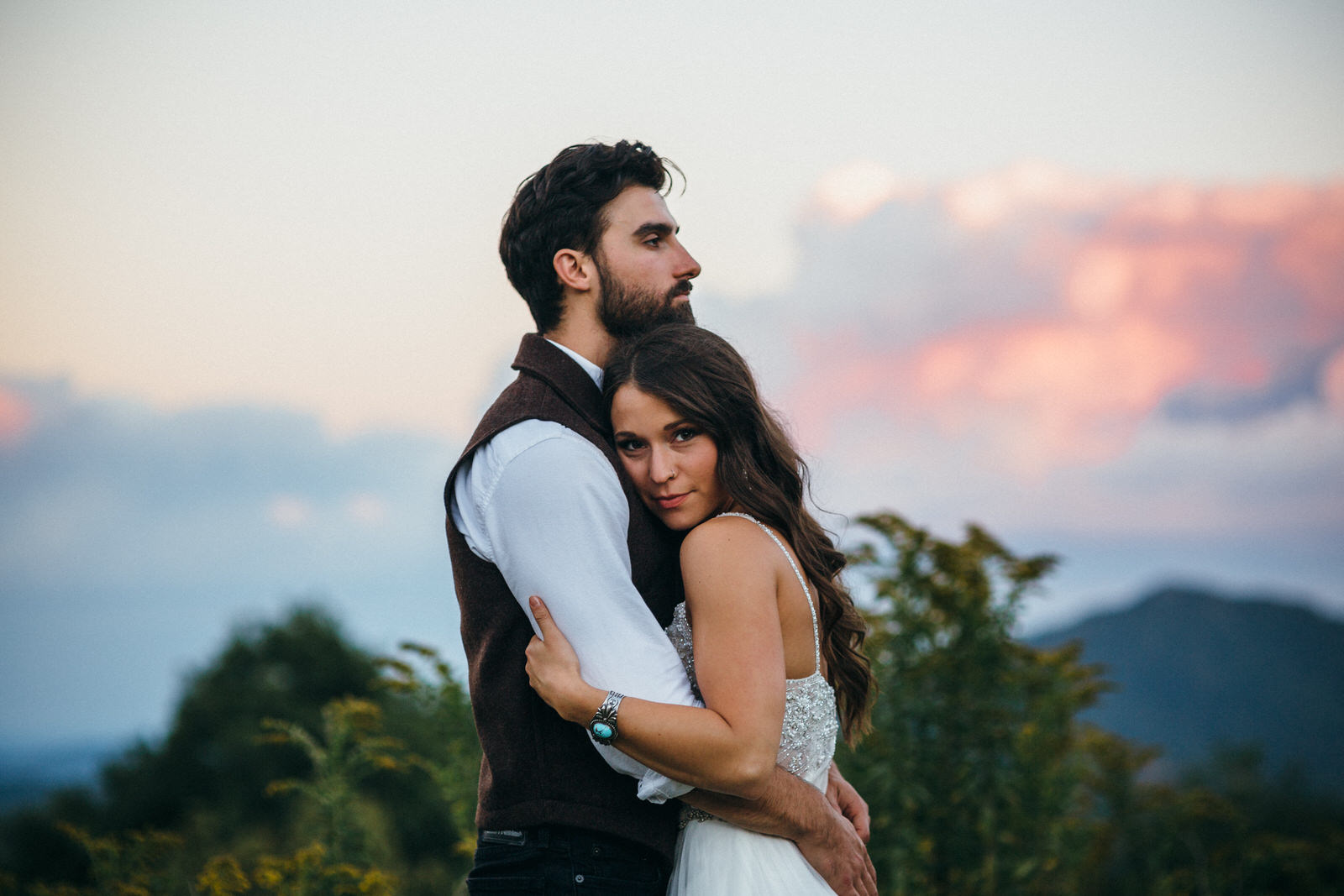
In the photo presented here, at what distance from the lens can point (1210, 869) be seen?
19.4 feet

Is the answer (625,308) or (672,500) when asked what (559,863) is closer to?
(672,500)

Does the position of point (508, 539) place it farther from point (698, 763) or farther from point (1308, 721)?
point (1308, 721)

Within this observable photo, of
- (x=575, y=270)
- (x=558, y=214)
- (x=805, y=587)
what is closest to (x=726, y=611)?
(x=805, y=587)

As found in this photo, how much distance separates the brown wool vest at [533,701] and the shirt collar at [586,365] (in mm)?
124

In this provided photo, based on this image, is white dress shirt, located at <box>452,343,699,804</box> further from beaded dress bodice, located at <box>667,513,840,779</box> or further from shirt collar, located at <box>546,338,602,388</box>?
shirt collar, located at <box>546,338,602,388</box>

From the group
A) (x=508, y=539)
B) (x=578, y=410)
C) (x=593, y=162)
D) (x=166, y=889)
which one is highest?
(x=593, y=162)

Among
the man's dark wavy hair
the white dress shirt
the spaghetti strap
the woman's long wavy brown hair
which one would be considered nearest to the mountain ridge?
the woman's long wavy brown hair

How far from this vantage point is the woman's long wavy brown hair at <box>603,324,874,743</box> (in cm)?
232

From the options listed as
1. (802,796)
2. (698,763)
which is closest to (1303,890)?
(802,796)

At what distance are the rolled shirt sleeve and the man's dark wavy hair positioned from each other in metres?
0.66

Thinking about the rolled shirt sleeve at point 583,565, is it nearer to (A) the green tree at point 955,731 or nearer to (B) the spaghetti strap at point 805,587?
(B) the spaghetti strap at point 805,587

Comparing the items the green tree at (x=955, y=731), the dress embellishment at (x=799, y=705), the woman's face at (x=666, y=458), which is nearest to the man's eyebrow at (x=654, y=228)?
the woman's face at (x=666, y=458)

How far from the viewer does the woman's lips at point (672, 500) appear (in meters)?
2.30

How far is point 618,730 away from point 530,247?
4.18ft
